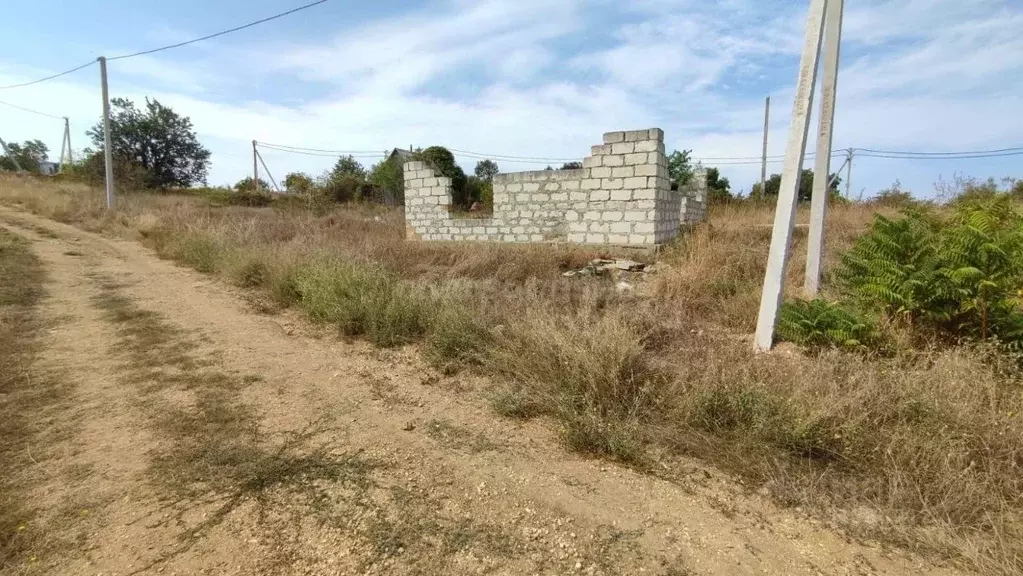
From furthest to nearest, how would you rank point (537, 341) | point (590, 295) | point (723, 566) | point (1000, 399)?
point (590, 295) → point (537, 341) → point (1000, 399) → point (723, 566)

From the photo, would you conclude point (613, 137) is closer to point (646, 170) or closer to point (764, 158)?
point (646, 170)

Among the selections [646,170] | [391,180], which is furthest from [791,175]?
[391,180]

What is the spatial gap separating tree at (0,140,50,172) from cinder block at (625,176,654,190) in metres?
42.0

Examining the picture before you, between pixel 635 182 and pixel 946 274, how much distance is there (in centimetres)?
484

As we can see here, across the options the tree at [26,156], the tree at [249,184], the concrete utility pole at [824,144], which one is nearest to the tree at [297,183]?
the tree at [249,184]

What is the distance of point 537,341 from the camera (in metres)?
3.52

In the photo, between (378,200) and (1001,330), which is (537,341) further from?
(378,200)

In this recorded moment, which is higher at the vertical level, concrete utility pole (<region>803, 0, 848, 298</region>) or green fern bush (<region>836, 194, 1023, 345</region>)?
concrete utility pole (<region>803, 0, 848, 298</region>)

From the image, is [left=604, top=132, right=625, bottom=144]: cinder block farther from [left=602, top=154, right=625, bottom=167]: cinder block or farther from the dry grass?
the dry grass

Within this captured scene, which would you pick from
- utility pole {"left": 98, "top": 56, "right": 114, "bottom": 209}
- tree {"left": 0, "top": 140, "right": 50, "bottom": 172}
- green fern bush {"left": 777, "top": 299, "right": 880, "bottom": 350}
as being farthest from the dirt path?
tree {"left": 0, "top": 140, "right": 50, "bottom": 172}

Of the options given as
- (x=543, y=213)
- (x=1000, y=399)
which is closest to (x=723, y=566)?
(x=1000, y=399)

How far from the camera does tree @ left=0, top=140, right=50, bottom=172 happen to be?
119 feet

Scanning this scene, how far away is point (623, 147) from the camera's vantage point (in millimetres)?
7824

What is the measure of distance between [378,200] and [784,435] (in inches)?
947
